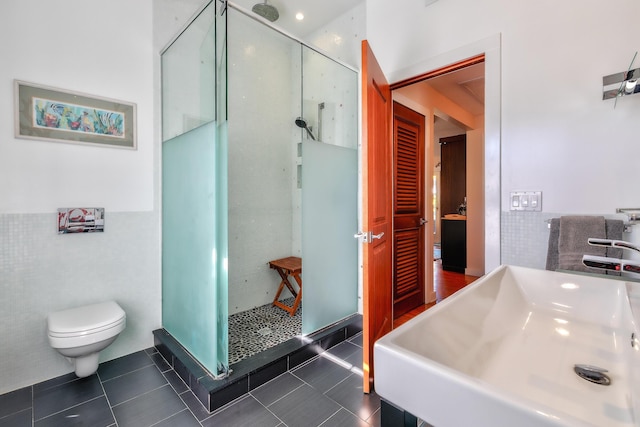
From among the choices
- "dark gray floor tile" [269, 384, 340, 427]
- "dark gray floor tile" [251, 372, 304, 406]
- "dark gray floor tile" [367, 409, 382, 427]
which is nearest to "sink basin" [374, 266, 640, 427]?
"dark gray floor tile" [367, 409, 382, 427]

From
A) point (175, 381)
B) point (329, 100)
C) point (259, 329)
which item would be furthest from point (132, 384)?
point (329, 100)

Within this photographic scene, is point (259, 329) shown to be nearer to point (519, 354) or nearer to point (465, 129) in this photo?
point (519, 354)

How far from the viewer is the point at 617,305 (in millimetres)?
1046

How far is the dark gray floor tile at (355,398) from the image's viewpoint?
1636 mm

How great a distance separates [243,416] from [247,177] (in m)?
2.05

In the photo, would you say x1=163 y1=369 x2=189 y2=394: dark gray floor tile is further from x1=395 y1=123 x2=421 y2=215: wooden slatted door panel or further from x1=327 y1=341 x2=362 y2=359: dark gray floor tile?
x1=395 y1=123 x2=421 y2=215: wooden slatted door panel

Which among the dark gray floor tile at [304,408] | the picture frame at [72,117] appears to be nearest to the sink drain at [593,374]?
the dark gray floor tile at [304,408]

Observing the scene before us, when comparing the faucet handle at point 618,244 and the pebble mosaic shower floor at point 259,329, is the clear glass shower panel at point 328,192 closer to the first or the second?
the pebble mosaic shower floor at point 259,329

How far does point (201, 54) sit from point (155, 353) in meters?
2.20

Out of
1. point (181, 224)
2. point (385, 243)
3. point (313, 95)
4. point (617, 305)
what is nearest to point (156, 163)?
point (181, 224)

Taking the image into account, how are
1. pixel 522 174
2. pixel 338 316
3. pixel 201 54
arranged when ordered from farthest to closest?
1. pixel 338 316
2. pixel 201 54
3. pixel 522 174

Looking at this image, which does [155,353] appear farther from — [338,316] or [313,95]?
[313,95]

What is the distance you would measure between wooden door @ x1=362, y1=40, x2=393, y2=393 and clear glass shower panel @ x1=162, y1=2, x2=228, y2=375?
0.84 metres

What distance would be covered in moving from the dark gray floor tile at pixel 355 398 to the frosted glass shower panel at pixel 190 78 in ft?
5.97
